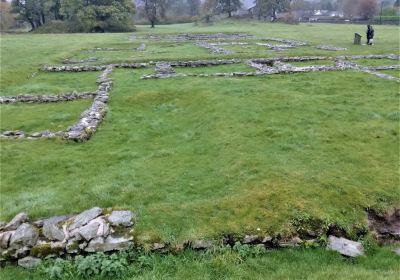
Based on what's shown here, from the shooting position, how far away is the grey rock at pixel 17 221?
9.26m

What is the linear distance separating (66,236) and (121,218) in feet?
4.23

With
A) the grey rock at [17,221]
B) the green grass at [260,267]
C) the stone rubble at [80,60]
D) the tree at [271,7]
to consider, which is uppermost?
the tree at [271,7]

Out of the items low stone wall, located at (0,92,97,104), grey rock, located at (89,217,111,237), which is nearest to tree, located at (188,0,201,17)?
low stone wall, located at (0,92,97,104)

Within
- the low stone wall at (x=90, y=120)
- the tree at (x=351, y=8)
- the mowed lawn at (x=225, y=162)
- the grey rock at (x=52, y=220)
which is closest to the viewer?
the grey rock at (x=52, y=220)

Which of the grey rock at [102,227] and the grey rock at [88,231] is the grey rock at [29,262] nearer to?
the grey rock at [88,231]

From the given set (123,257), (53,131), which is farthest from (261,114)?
(123,257)

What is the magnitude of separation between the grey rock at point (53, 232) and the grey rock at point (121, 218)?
3.67ft

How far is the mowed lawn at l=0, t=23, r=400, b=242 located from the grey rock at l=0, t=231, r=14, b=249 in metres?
1.37

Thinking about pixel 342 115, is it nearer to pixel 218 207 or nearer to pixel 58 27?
pixel 218 207

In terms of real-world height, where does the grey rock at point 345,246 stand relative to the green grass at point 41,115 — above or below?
below

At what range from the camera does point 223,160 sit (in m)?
13.2

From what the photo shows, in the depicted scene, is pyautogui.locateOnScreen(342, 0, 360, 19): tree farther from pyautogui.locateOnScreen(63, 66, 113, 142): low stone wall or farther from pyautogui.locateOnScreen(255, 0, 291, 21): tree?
pyautogui.locateOnScreen(63, 66, 113, 142): low stone wall

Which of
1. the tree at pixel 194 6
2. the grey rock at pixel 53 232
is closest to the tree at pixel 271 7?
the tree at pixel 194 6

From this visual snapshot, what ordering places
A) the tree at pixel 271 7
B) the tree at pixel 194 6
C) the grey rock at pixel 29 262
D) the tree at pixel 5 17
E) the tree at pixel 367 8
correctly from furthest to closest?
the tree at pixel 194 6 → the tree at pixel 271 7 → the tree at pixel 367 8 → the tree at pixel 5 17 → the grey rock at pixel 29 262
